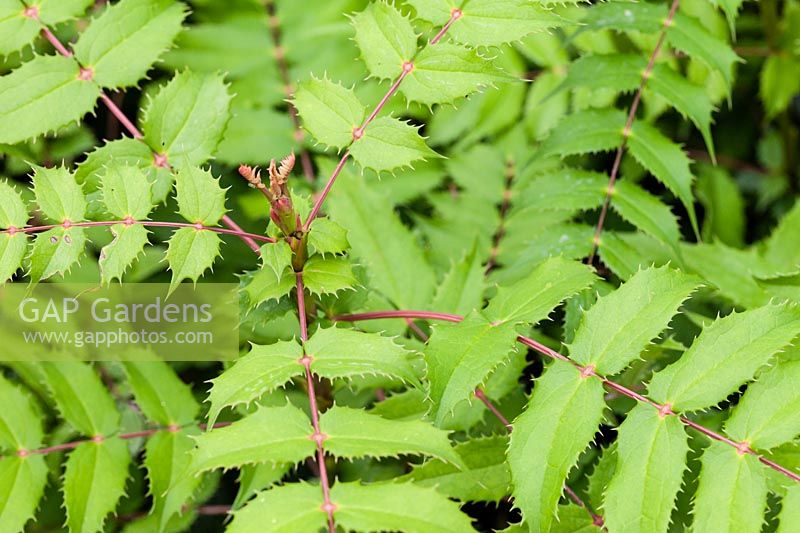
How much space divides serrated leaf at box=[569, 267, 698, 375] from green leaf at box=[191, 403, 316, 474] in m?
0.48

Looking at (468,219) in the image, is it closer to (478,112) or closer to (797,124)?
(478,112)

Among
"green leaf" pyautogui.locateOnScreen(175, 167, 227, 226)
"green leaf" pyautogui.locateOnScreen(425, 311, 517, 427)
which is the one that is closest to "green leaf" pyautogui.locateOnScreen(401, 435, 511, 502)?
"green leaf" pyautogui.locateOnScreen(425, 311, 517, 427)

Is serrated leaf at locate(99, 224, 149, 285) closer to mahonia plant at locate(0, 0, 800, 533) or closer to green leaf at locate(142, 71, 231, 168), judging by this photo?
mahonia plant at locate(0, 0, 800, 533)

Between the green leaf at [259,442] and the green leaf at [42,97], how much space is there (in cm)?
79

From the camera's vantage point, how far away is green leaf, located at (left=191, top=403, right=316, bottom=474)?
45.6 inches

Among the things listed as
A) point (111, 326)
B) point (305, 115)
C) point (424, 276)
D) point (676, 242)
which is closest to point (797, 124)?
point (676, 242)

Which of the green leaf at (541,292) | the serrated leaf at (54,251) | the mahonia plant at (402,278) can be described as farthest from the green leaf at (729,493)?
the serrated leaf at (54,251)

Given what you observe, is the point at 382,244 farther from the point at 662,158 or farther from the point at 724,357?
the point at 724,357

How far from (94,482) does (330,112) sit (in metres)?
0.89

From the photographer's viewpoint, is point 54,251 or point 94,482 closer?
point 54,251

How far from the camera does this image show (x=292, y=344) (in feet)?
4.33

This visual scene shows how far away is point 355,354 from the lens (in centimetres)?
130

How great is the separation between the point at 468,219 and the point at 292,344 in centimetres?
104

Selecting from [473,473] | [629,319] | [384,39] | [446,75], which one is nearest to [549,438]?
[629,319]
